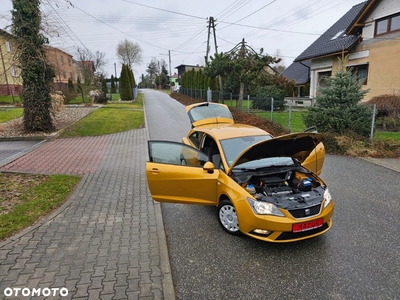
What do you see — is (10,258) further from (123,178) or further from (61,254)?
(123,178)

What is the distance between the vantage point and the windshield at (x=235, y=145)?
4160 millimetres

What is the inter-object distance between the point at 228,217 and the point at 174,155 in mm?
1251

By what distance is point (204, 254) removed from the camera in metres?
3.38

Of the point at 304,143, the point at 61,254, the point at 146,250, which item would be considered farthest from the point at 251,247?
the point at 61,254

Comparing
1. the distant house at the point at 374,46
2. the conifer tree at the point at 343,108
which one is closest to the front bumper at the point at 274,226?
the conifer tree at the point at 343,108

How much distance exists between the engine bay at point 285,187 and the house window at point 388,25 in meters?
14.9

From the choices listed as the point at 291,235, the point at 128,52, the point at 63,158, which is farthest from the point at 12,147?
the point at 128,52

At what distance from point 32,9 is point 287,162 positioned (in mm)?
10929

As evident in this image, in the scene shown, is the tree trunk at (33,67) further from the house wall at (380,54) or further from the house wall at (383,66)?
the house wall at (383,66)

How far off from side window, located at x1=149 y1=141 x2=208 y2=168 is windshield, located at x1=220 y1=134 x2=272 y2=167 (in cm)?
38

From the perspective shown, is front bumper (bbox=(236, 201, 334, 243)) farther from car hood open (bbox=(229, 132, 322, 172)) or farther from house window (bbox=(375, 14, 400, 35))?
house window (bbox=(375, 14, 400, 35))

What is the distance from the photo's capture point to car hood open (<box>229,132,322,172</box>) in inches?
135

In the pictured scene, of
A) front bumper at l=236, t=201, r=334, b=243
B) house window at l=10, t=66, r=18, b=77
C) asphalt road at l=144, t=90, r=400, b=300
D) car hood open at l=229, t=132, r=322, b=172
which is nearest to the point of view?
asphalt road at l=144, t=90, r=400, b=300

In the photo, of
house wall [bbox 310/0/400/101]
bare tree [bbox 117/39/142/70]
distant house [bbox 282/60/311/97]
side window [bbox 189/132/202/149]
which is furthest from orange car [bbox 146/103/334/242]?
bare tree [bbox 117/39/142/70]
